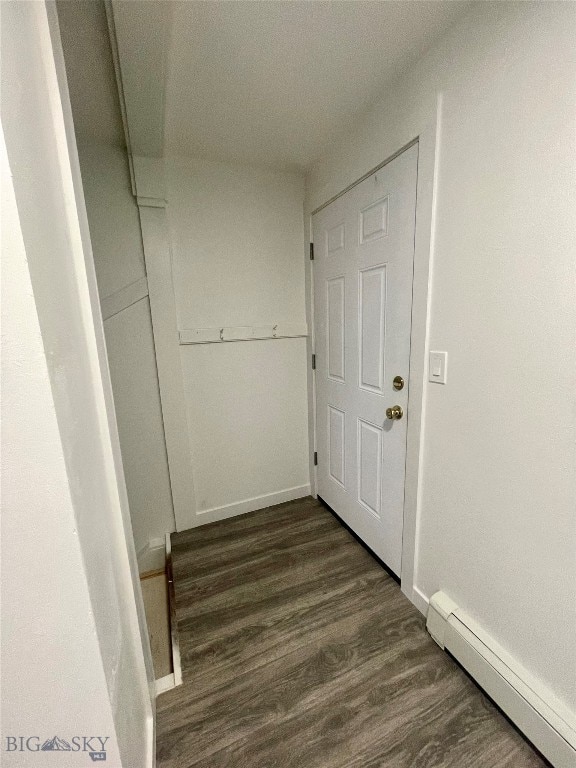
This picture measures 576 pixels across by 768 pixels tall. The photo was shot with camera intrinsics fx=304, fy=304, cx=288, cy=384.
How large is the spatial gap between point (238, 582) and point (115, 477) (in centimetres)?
110

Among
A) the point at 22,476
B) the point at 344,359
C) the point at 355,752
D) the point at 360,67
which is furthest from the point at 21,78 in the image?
the point at 355,752

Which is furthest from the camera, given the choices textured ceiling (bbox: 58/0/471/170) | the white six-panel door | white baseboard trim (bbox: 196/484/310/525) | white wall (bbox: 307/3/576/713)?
white baseboard trim (bbox: 196/484/310/525)

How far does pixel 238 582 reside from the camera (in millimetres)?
1591

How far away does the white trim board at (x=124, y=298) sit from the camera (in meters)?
1.58

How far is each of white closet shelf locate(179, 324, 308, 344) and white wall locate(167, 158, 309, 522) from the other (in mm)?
33

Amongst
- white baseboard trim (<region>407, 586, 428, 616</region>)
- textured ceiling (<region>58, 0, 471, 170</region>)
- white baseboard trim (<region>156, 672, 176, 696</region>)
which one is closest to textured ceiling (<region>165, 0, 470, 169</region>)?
textured ceiling (<region>58, 0, 471, 170</region>)

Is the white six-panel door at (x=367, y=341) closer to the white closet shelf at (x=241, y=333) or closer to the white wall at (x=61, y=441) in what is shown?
the white closet shelf at (x=241, y=333)

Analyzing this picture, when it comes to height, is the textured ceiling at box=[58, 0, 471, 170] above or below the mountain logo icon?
above

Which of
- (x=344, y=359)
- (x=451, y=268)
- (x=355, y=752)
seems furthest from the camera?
(x=344, y=359)

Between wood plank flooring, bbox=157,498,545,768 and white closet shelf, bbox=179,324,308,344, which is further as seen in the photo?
white closet shelf, bbox=179,324,308,344

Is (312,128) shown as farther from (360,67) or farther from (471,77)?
(471,77)

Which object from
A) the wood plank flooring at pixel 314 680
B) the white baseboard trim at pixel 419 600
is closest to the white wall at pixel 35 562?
the wood plank flooring at pixel 314 680

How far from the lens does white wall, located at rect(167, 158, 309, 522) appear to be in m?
1.78

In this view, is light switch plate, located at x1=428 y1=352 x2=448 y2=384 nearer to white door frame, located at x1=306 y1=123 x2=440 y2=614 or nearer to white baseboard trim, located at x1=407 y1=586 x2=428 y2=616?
white door frame, located at x1=306 y1=123 x2=440 y2=614
